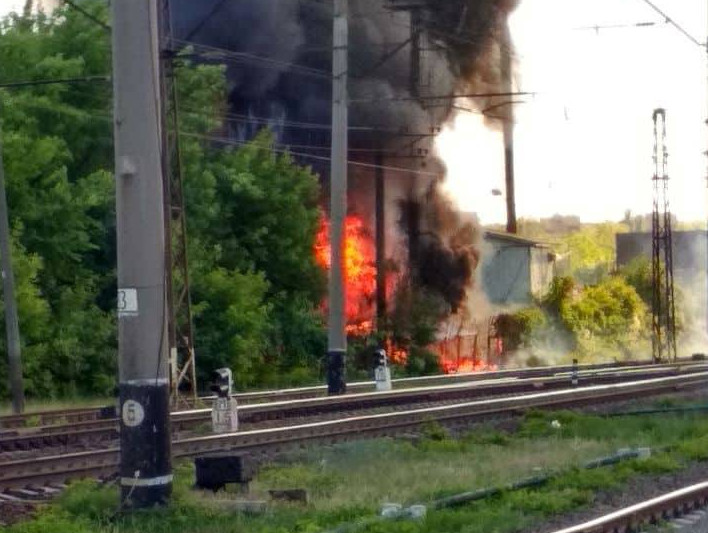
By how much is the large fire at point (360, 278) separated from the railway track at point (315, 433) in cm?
2003

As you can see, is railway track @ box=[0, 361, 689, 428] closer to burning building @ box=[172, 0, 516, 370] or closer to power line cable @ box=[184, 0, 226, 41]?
burning building @ box=[172, 0, 516, 370]

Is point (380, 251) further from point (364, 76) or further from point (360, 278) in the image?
point (364, 76)

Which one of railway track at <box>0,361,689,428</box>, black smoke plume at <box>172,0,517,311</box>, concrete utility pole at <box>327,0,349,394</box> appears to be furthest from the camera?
black smoke plume at <box>172,0,517,311</box>

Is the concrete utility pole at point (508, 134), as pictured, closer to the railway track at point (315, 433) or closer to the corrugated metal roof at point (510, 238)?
the corrugated metal roof at point (510, 238)

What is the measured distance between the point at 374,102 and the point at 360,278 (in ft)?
22.0

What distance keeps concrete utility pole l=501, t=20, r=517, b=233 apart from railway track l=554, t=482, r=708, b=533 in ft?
135

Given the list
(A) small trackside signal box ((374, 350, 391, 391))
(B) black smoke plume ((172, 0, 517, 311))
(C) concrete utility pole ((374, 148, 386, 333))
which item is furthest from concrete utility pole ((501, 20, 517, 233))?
(A) small trackside signal box ((374, 350, 391, 391))

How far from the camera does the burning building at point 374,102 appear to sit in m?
51.5

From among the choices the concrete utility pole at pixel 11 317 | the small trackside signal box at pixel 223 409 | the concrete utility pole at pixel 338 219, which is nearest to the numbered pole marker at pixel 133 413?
the small trackside signal box at pixel 223 409

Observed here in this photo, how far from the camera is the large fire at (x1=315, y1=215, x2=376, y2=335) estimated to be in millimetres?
49062

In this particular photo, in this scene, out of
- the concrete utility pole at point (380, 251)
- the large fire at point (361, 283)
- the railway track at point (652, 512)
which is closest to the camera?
the railway track at point (652, 512)

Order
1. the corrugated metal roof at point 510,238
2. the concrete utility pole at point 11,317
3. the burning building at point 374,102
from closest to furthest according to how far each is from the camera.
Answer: the concrete utility pole at point 11,317
the burning building at point 374,102
the corrugated metal roof at point 510,238

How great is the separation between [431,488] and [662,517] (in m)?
2.42

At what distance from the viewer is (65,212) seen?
113ft
